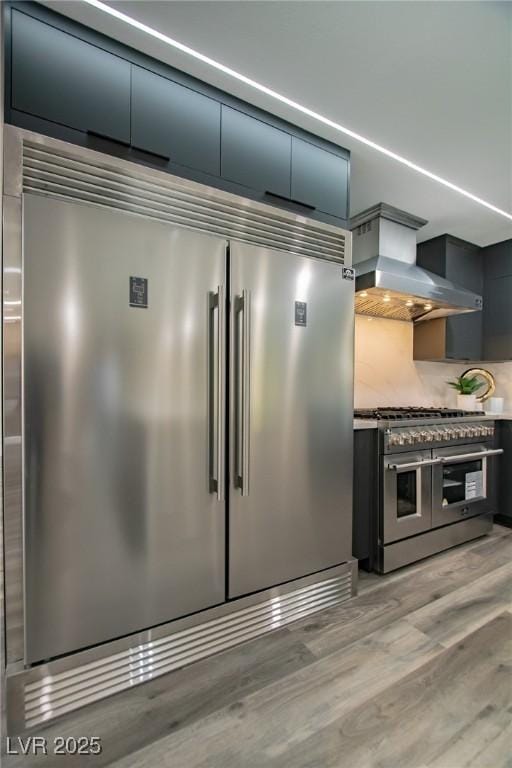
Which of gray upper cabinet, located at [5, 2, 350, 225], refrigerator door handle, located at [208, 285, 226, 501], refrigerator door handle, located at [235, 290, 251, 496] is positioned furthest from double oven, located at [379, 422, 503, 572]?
gray upper cabinet, located at [5, 2, 350, 225]

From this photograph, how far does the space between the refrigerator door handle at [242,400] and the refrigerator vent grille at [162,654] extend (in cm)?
61

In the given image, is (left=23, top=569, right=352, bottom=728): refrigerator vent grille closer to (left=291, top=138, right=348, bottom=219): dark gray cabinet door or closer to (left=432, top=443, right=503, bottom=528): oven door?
(left=432, top=443, right=503, bottom=528): oven door

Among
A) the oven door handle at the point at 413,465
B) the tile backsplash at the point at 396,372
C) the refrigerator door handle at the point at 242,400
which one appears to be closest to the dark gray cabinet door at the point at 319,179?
the refrigerator door handle at the point at 242,400

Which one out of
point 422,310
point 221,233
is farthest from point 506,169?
point 221,233

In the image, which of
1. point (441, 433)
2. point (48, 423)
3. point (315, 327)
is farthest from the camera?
point (441, 433)

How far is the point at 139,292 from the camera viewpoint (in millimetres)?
1402

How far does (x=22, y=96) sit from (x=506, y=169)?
2.62 m

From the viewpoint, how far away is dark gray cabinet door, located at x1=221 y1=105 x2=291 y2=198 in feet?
5.68

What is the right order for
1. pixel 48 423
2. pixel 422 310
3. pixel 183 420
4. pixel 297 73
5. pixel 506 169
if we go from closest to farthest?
pixel 48 423, pixel 183 420, pixel 297 73, pixel 506 169, pixel 422 310

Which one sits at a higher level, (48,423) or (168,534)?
(48,423)

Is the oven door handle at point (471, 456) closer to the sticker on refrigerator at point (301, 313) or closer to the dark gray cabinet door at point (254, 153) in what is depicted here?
the sticker on refrigerator at point (301, 313)

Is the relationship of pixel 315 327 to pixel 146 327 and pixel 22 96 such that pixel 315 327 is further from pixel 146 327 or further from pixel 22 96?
pixel 22 96

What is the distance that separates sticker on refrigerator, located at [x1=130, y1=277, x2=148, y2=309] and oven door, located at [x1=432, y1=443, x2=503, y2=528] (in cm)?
214

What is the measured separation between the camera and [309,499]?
6.03ft
